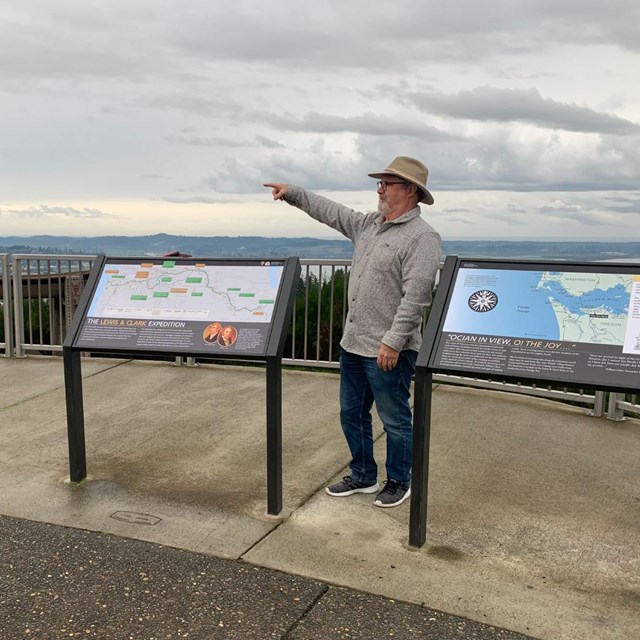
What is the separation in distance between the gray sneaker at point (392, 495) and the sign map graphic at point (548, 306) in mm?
1121

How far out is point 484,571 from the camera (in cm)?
347

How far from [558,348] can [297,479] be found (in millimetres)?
1986

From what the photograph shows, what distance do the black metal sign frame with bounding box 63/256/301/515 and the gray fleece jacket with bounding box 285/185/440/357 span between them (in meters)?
0.40

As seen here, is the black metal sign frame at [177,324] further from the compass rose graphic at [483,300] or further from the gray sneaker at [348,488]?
the compass rose graphic at [483,300]

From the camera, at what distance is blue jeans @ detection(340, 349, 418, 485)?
4.02 meters

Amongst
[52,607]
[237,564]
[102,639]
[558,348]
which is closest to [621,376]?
[558,348]

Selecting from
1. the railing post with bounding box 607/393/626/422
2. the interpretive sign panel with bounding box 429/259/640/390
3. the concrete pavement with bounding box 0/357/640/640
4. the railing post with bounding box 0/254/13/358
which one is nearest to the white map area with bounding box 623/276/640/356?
the interpretive sign panel with bounding box 429/259/640/390

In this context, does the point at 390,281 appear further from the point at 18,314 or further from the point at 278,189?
the point at 18,314

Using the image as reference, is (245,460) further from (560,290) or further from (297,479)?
(560,290)

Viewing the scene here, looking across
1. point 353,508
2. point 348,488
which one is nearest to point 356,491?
point 348,488

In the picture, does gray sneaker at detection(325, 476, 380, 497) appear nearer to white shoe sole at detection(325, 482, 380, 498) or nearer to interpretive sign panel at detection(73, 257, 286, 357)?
white shoe sole at detection(325, 482, 380, 498)

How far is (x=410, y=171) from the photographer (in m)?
3.92

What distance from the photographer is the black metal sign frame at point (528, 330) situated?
11.2 feet

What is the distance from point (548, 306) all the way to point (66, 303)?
648cm
